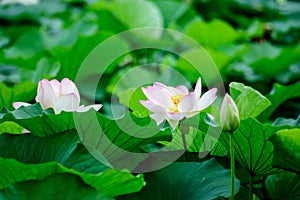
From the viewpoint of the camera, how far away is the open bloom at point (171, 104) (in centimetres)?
90

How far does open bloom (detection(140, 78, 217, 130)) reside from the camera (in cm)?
90

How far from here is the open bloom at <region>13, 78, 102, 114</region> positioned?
892 mm

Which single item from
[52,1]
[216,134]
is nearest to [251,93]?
[216,134]

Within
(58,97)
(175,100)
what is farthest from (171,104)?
(58,97)

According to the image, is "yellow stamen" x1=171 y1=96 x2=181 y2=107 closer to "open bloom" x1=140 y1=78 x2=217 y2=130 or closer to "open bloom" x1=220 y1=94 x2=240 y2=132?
"open bloom" x1=140 y1=78 x2=217 y2=130

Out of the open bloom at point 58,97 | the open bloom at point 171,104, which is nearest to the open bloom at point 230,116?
the open bloom at point 171,104

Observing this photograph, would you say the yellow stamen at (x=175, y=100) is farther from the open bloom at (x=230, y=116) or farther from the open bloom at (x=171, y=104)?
the open bloom at (x=230, y=116)

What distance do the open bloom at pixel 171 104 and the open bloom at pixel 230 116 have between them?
0.23 ft

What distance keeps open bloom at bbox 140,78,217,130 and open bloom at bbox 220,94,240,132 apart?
0.07 metres

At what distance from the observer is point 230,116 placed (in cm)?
83

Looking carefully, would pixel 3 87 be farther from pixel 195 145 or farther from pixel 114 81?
pixel 114 81

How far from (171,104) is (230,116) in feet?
0.36

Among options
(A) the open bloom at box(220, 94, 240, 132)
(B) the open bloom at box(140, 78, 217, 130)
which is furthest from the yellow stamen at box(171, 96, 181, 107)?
(A) the open bloom at box(220, 94, 240, 132)

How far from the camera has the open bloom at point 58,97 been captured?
892 millimetres
